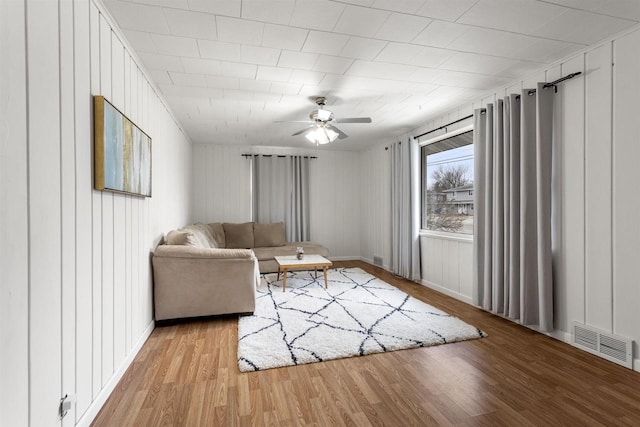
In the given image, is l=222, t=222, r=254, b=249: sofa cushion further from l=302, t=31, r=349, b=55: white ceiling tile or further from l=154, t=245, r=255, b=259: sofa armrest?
l=302, t=31, r=349, b=55: white ceiling tile

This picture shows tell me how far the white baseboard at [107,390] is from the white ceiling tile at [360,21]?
278 cm

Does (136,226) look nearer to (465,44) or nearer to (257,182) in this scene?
(465,44)

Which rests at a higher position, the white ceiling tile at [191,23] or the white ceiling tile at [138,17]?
the white ceiling tile at [191,23]

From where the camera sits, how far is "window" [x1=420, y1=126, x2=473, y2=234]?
4059mm

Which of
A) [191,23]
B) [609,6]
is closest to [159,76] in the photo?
[191,23]

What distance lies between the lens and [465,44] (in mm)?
2396

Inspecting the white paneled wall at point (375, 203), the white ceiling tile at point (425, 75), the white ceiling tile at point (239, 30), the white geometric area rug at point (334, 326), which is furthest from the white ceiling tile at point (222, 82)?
the white paneled wall at point (375, 203)

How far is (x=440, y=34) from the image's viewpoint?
7.39 feet

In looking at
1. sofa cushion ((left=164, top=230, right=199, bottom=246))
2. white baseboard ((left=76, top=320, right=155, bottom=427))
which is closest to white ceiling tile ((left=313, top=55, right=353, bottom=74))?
sofa cushion ((left=164, top=230, right=199, bottom=246))

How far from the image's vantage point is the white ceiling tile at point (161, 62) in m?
2.53

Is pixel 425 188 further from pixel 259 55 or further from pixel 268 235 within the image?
pixel 259 55

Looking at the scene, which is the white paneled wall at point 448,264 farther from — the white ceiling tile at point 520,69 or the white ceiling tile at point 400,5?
the white ceiling tile at point 400,5

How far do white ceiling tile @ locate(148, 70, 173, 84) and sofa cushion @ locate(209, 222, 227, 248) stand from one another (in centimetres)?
281

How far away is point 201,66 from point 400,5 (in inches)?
68.7
